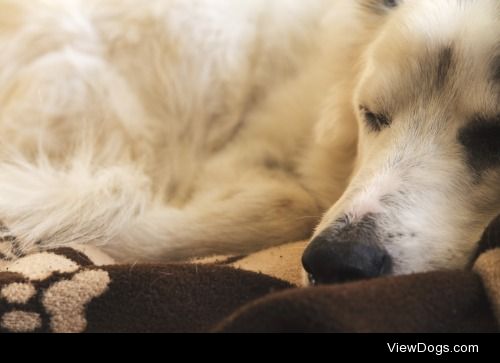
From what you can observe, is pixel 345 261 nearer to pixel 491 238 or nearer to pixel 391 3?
pixel 491 238

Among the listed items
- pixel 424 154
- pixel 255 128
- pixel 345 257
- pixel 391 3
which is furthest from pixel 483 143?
pixel 255 128

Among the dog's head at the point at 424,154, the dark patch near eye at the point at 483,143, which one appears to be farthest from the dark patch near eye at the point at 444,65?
the dark patch near eye at the point at 483,143

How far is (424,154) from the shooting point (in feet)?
3.55

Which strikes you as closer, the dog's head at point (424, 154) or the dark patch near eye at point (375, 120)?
the dog's head at point (424, 154)

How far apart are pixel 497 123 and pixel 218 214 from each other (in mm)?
659

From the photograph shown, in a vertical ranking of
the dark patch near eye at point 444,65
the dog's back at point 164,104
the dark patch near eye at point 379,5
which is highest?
the dark patch near eye at point 379,5

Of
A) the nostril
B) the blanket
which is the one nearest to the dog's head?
the nostril

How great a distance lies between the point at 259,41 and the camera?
5.74 ft

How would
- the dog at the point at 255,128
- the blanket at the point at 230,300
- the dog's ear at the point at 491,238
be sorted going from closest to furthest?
the blanket at the point at 230,300 → the dog's ear at the point at 491,238 → the dog at the point at 255,128

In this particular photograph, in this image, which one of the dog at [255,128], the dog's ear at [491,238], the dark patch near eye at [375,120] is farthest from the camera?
the dark patch near eye at [375,120]

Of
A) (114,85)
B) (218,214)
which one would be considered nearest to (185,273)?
(218,214)

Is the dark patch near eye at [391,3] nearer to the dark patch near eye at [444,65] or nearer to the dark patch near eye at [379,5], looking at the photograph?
the dark patch near eye at [379,5]

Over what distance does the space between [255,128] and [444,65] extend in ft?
2.26

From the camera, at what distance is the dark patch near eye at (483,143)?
3.44 feet
